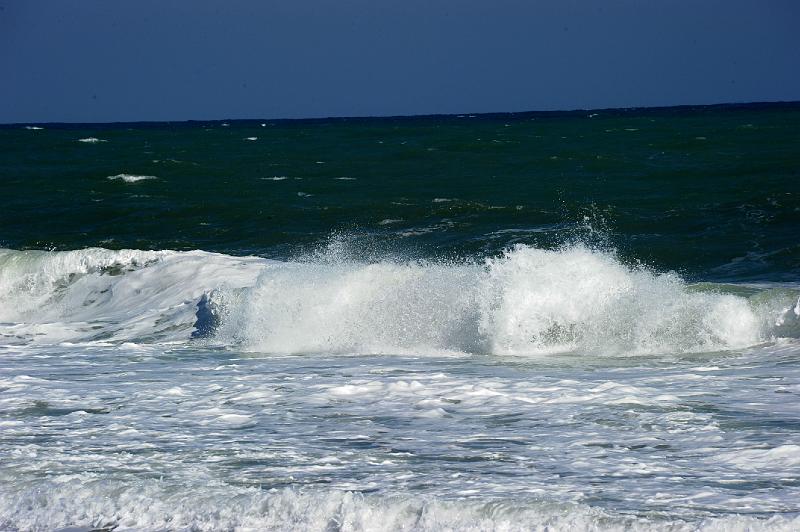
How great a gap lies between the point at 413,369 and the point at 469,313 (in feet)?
6.13

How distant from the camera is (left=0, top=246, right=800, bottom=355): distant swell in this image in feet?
32.7

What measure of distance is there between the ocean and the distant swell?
31 millimetres

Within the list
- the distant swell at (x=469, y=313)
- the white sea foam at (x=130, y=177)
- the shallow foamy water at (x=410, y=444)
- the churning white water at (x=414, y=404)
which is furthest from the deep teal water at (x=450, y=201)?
the shallow foamy water at (x=410, y=444)

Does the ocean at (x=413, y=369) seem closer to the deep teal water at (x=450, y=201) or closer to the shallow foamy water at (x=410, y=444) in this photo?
the shallow foamy water at (x=410, y=444)

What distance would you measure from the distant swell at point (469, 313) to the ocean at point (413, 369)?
31mm

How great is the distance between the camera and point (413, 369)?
29.0 feet

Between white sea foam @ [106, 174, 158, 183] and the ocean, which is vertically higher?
white sea foam @ [106, 174, 158, 183]

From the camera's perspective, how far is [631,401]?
23.6ft

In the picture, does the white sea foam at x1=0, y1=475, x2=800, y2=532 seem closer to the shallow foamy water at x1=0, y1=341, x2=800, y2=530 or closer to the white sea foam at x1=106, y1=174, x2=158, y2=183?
the shallow foamy water at x1=0, y1=341, x2=800, y2=530

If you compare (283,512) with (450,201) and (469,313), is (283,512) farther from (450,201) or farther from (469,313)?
(450,201)

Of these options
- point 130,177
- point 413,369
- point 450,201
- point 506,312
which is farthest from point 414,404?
point 130,177

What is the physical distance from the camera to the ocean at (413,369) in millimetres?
5223

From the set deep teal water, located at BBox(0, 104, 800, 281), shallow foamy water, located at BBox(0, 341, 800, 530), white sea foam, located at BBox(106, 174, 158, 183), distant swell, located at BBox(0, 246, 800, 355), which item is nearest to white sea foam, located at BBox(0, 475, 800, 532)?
shallow foamy water, located at BBox(0, 341, 800, 530)

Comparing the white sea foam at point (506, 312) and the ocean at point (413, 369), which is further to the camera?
the white sea foam at point (506, 312)
